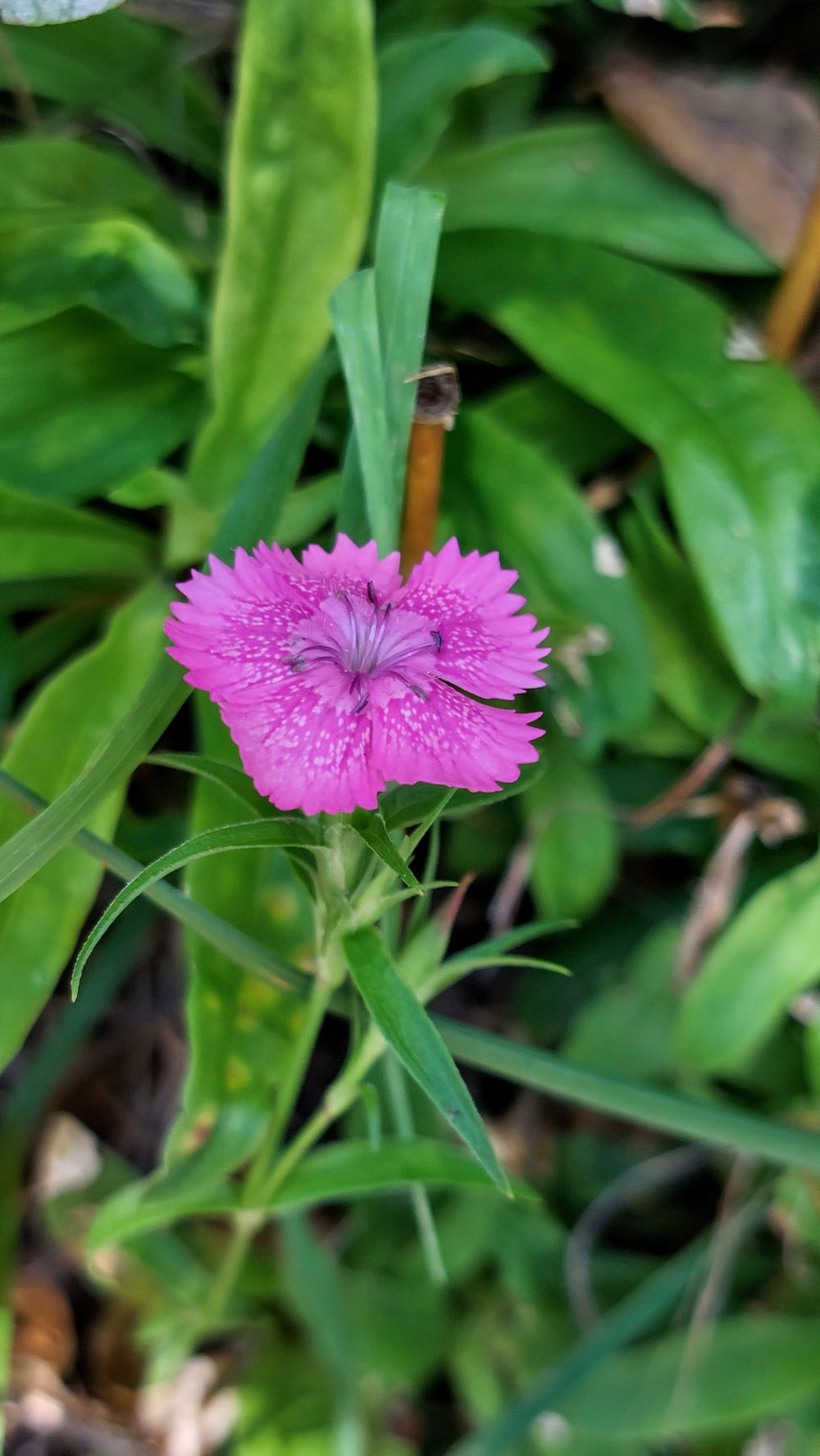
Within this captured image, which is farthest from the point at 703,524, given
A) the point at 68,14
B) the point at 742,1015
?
the point at 68,14

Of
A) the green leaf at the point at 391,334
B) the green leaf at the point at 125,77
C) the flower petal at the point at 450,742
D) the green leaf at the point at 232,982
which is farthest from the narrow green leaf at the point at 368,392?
the green leaf at the point at 125,77

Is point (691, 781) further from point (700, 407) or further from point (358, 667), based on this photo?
point (358, 667)

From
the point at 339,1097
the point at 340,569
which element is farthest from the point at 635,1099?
the point at 340,569

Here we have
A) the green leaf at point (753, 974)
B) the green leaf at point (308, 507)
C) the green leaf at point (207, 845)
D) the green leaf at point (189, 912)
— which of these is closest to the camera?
the green leaf at point (207, 845)

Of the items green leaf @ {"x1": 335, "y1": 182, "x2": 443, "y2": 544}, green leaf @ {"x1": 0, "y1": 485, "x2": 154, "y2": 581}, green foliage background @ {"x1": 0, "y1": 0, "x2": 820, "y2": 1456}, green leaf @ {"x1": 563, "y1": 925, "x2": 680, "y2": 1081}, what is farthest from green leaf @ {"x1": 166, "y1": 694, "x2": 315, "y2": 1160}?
green leaf @ {"x1": 563, "y1": 925, "x2": 680, "y2": 1081}

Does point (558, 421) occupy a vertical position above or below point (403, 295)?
below

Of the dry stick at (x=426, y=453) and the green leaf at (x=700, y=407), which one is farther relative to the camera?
the green leaf at (x=700, y=407)

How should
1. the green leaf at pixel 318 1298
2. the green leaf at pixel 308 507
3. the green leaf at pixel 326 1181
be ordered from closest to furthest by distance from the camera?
the green leaf at pixel 326 1181
the green leaf at pixel 308 507
the green leaf at pixel 318 1298

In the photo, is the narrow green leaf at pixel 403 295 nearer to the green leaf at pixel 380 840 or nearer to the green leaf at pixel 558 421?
the green leaf at pixel 380 840
